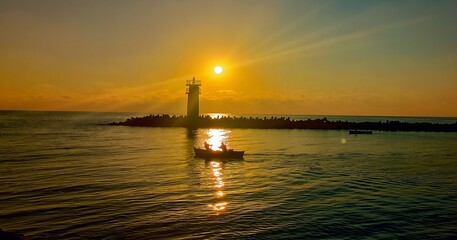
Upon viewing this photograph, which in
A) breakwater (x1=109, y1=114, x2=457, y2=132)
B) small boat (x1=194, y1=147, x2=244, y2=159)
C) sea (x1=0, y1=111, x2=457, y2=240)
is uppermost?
breakwater (x1=109, y1=114, x2=457, y2=132)

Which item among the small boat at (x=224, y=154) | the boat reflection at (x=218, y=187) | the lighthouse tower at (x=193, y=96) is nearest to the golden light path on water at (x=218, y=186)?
the boat reflection at (x=218, y=187)

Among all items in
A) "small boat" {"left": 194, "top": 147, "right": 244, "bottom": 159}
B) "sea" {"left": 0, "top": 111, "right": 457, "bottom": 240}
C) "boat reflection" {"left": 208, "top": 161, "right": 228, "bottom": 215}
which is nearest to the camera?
"sea" {"left": 0, "top": 111, "right": 457, "bottom": 240}

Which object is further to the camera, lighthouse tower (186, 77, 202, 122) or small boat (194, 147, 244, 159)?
lighthouse tower (186, 77, 202, 122)

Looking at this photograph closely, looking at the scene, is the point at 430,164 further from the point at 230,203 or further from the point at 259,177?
the point at 230,203

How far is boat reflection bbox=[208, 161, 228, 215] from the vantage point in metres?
18.5

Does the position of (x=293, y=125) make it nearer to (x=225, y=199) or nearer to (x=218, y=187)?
(x=218, y=187)

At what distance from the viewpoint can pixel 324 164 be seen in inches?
1405

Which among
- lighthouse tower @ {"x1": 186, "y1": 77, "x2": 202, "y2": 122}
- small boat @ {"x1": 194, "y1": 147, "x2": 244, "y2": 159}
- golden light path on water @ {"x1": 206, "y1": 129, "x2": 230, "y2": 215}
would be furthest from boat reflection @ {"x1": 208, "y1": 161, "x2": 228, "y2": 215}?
lighthouse tower @ {"x1": 186, "y1": 77, "x2": 202, "y2": 122}

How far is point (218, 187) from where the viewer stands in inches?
949

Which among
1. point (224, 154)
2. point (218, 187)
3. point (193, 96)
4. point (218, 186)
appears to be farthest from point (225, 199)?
point (193, 96)

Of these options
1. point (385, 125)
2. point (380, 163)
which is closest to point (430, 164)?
point (380, 163)

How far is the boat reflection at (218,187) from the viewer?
18545 millimetres

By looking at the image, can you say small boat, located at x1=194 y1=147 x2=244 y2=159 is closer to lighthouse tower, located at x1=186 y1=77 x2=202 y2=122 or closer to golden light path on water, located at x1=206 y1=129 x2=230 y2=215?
golden light path on water, located at x1=206 y1=129 x2=230 y2=215

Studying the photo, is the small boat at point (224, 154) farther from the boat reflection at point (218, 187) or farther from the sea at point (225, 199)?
the sea at point (225, 199)
